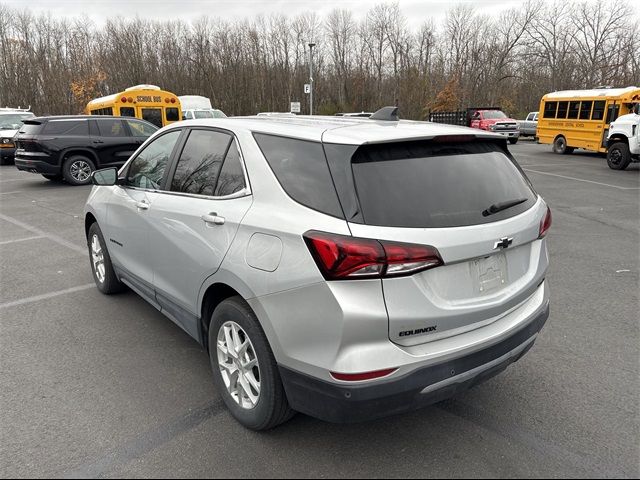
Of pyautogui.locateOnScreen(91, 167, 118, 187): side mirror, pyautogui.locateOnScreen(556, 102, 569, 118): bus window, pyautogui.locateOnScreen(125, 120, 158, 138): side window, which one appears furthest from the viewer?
pyautogui.locateOnScreen(556, 102, 569, 118): bus window

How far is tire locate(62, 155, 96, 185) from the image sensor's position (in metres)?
12.9

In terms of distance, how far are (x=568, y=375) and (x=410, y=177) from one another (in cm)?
200

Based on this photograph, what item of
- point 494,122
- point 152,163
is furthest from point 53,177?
point 494,122

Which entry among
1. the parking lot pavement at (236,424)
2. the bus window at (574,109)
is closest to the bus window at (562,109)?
the bus window at (574,109)

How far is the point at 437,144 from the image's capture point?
2.60 meters

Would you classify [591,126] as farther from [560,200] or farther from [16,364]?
[16,364]

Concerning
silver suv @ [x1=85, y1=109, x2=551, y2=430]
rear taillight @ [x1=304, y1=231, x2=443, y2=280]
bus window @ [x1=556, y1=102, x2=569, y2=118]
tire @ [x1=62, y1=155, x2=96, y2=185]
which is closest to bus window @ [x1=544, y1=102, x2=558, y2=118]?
bus window @ [x1=556, y1=102, x2=569, y2=118]

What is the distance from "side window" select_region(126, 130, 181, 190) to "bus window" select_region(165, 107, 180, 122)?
16596 mm

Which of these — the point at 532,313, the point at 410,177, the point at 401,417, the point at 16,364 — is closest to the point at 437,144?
the point at 410,177

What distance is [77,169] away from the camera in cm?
1315

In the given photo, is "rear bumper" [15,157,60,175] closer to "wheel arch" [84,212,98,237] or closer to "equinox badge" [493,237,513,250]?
"wheel arch" [84,212,98,237]

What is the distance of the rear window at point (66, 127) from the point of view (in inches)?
502

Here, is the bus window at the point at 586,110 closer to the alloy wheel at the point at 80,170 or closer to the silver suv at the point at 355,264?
the alloy wheel at the point at 80,170

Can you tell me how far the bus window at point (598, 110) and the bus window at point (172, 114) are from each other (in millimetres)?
16290
